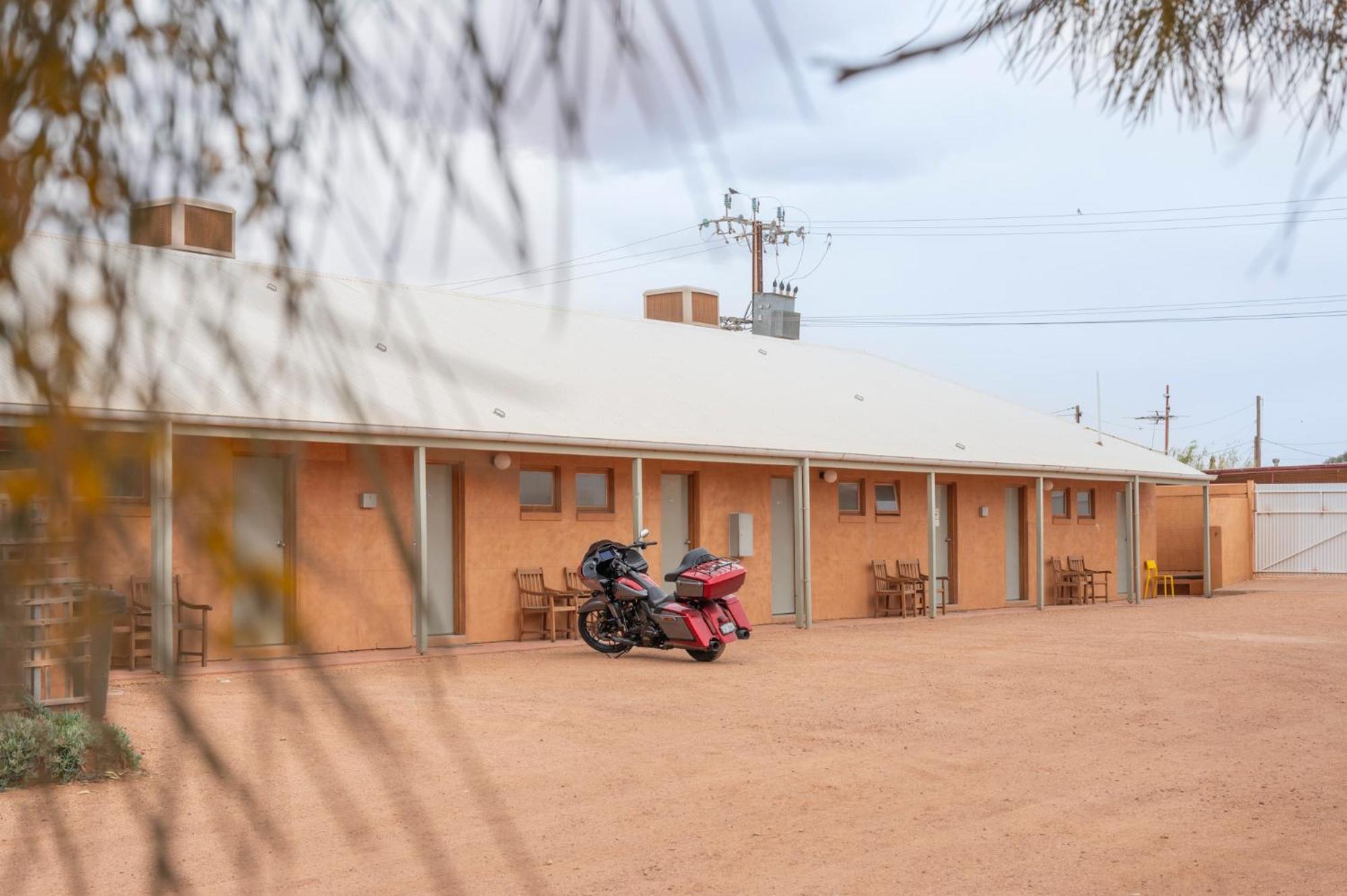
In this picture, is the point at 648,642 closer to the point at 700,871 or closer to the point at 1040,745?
the point at 1040,745

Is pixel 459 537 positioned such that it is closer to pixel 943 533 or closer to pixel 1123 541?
pixel 943 533

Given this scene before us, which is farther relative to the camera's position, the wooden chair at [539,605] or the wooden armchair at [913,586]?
the wooden armchair at [913,586]

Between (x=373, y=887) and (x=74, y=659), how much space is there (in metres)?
4.33

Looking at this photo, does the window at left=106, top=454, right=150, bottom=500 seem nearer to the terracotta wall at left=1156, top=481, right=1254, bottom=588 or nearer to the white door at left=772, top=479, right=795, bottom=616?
the white door at left=772, top=479, right=795, bottom=616

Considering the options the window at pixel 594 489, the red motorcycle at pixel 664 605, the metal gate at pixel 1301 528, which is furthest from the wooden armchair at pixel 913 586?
the metal gate at pixel 1301 528

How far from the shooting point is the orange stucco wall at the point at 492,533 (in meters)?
0.78

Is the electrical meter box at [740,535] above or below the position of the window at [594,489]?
below

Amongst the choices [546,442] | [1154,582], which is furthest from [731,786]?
[1154,582]

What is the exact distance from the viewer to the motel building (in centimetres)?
79

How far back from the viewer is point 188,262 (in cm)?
107

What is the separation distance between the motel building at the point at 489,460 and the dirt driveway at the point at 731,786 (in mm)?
90

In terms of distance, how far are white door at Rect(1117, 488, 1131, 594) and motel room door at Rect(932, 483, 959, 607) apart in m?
5.31

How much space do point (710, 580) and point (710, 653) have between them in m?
0.74

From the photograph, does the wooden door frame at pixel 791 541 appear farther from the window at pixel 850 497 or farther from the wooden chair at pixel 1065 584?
the wooden chair at pixel 1065 584
